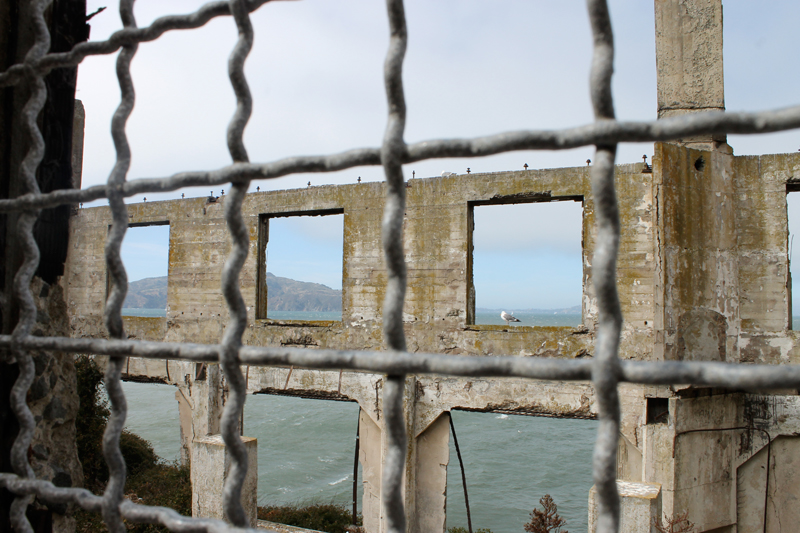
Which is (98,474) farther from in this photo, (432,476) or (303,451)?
(303,451)

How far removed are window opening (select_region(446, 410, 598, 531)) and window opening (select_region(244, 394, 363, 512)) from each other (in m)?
4.30

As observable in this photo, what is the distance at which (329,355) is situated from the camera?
1093mm

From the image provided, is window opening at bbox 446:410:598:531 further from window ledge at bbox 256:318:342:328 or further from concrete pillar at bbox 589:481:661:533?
concrete pillar at bbox 589:481:661:533

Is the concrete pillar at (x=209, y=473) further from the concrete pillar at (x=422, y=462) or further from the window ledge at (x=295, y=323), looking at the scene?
the window ledge at (x=295, y=323)

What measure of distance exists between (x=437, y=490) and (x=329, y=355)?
25.9ft

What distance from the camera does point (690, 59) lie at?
7695mm

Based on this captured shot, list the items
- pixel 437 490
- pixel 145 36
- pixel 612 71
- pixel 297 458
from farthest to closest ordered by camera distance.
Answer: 1. pixel 297 458
2. pixel 437 490
3. pixel 145 36
4. pixel 612 71

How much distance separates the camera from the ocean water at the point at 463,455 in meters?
18.4

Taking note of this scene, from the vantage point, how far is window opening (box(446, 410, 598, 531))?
17.3 meters

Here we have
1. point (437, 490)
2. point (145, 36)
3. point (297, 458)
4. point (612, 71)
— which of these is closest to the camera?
point (612, 71)

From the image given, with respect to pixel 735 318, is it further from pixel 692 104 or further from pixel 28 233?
pixel 28 233

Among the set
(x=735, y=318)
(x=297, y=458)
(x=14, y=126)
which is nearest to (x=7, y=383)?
(x=14, y=126)

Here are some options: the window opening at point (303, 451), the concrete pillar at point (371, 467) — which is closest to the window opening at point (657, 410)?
the concrete pillar at point (371, 467)

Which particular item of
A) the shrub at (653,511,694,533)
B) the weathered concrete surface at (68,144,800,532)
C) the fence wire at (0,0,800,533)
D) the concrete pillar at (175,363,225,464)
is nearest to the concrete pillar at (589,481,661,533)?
the shrub at (653,511,694,533)
